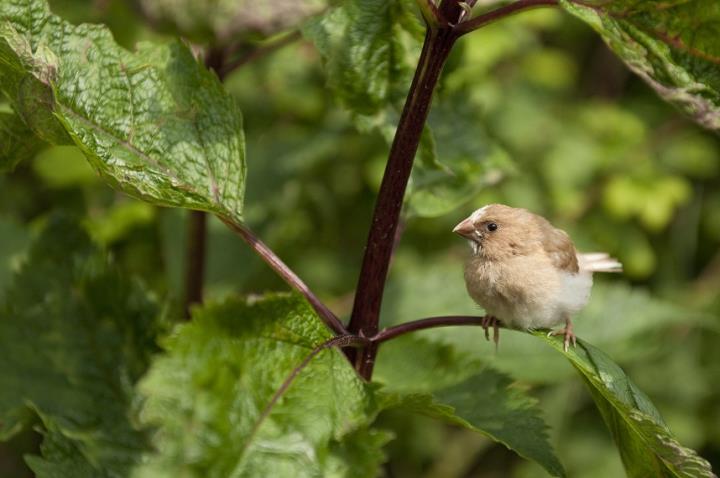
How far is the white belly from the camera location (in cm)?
138

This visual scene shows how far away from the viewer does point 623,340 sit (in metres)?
1.95

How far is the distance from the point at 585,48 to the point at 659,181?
3.21 feet

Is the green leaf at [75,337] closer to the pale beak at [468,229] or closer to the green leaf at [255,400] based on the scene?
the green leaf at [255,400]

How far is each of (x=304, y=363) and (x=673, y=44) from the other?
2.08 ft

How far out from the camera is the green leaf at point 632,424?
1.10 meters

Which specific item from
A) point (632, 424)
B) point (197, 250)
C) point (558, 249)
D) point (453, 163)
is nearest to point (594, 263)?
point (558, 249)

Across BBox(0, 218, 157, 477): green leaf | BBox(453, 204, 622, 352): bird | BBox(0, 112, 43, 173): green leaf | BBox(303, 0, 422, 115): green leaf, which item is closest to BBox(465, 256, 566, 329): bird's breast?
BBox(453, 204, 622, 352): bird

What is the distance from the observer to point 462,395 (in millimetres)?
1410

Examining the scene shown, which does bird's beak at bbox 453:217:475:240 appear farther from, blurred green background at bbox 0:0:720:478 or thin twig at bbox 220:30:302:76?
thin twig at bbox 220:30:302:76

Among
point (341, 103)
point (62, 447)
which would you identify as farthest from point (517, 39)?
point (62, 447)

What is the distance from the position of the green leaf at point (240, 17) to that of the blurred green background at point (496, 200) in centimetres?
33

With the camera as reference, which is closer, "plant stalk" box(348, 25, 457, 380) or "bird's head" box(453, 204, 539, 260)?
"plant stalk" box(348, 25, 457, 380)

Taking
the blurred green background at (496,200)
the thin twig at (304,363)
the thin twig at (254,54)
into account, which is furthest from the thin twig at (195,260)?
the thin twig at (304,363)

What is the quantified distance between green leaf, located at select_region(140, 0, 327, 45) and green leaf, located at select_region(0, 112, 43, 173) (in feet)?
1.92
